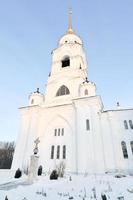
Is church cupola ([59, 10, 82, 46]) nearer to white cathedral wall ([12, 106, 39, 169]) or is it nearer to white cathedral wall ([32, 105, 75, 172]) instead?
white cathedral wall ([32, 105, 75, 172])

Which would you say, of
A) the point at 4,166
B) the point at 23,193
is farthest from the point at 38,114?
the point at 4,166

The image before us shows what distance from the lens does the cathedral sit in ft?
65.6

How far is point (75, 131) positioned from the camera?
22.9m

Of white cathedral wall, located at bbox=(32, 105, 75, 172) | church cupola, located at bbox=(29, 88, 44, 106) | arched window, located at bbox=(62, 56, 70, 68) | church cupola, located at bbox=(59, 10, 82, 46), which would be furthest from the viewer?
church cupola, located at bbox=(59, 10, 82, 46)

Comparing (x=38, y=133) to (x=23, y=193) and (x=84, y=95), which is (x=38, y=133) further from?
(x=23, y=193)

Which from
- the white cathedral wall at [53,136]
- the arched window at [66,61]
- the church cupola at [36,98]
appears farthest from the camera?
the arched window at [66,61]

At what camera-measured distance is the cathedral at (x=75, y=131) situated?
20.0 m

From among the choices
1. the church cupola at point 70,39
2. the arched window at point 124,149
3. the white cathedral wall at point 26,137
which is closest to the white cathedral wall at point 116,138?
the arched window at point 124,149

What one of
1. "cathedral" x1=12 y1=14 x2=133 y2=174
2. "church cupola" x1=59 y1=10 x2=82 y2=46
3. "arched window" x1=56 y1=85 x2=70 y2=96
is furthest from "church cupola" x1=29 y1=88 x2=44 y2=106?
"church cupola" x1=59 y1=10 x2=82 y2=46

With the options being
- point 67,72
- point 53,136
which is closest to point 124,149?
point 53,136

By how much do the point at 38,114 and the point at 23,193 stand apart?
18.8 m

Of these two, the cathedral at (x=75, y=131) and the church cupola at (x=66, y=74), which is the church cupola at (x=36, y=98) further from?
the church cupola at (x=66, y=74)

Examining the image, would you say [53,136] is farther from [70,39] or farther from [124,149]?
[70,39]

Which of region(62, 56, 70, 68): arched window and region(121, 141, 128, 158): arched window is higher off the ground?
region(62, 56, 70, 68): arched window
